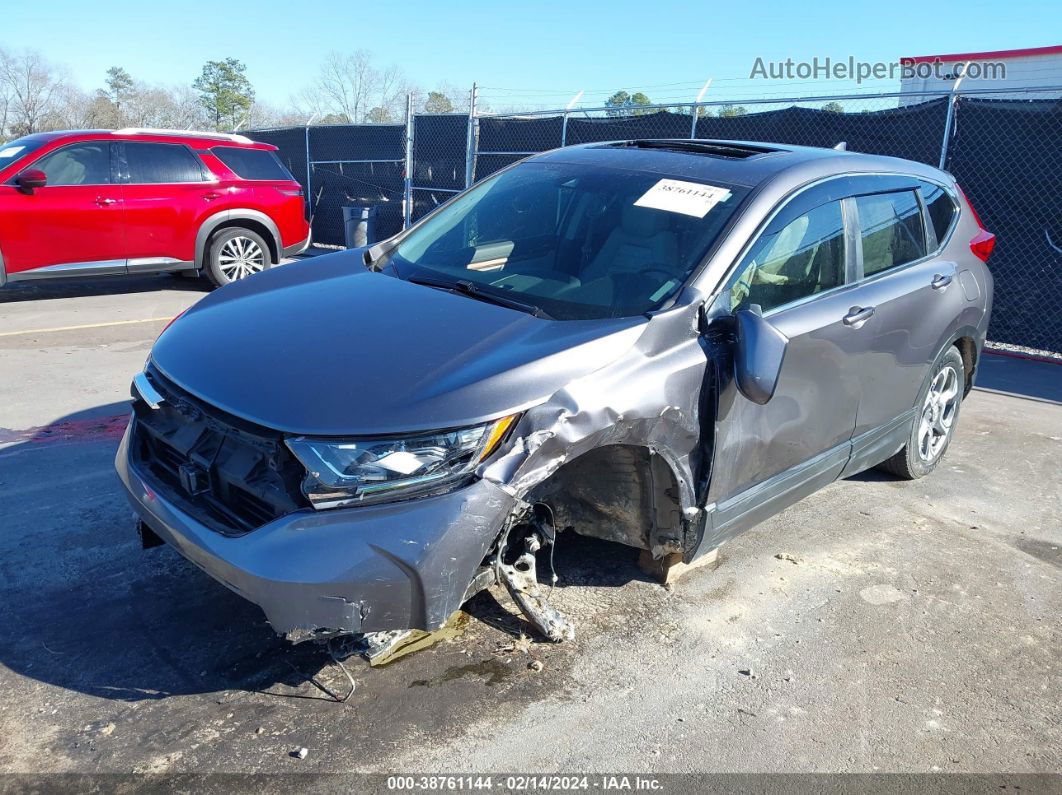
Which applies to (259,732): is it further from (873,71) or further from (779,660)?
(873,71)

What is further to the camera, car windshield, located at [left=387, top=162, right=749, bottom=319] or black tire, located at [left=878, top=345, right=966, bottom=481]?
black tire, located at [left=878, top=345, right=966, bottom=481]

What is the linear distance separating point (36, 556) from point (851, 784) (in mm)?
3304

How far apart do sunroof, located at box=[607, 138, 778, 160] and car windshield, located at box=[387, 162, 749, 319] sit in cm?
41

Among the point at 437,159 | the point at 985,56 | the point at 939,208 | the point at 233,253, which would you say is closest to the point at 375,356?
the point at 939,208

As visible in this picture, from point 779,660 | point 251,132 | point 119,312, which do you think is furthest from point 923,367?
point 251,132

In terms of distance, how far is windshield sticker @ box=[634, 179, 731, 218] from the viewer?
3.69 metres

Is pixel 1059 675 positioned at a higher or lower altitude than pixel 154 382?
lower

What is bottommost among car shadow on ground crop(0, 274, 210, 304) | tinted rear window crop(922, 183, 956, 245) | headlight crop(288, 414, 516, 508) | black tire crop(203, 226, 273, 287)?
car shadow on ground crop(0, 274, 210, 304)

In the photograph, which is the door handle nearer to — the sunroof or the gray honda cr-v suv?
the gray honda cr-v suv

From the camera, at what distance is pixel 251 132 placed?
17703 mm

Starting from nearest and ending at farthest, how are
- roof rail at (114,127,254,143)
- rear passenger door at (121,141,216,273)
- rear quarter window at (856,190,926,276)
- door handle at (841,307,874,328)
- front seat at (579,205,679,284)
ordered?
front seat at (579,205,679,284) < door handle at (841,307,874,328) < rear quarter window at (856,190,926,276) < rear passenger door at (121,141,216,273) < roof rail at (114,127,254,143)

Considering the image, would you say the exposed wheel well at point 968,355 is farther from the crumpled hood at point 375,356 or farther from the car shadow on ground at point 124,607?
the crumpled hood at point 375,356

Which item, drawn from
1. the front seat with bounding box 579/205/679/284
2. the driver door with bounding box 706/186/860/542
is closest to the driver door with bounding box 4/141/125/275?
the front seat with bounding box 579/205/679/284

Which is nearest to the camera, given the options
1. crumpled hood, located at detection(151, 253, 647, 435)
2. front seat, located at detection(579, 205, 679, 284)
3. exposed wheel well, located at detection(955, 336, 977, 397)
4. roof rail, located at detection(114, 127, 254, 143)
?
crumpled hood, located at detection(151, 253, 647, 435)
